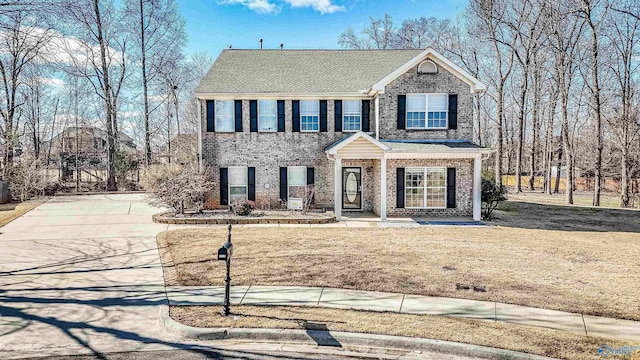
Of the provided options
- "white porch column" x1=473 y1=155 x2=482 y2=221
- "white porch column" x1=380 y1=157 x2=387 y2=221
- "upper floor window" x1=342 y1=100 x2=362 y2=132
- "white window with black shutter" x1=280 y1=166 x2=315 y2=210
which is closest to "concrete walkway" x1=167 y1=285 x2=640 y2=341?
"white porch column" x1=380 y1=157 x2=387 y2=221

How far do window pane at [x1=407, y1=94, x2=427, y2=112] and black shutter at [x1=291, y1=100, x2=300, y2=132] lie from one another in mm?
4797

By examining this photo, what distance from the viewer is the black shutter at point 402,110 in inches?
707

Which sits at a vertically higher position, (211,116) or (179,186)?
(211,116)

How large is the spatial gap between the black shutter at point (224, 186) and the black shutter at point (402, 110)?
782 centimetres

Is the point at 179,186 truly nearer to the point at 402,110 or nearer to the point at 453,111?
the point at 402,110

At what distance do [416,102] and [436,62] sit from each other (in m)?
1.81

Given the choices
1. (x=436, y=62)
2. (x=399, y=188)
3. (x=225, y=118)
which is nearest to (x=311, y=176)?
(x=399, y=188)

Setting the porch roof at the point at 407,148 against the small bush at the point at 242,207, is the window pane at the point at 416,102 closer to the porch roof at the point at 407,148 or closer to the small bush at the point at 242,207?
the porch roof at the point at 407,148

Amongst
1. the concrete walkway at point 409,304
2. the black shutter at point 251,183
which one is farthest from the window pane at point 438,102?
the concrete walkway at point 409,304

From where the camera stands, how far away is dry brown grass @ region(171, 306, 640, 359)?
5.71 m

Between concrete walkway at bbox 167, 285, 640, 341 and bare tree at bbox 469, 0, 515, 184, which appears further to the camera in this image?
bare tree at bbox 469, 0, 515, 184

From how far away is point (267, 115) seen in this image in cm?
1878

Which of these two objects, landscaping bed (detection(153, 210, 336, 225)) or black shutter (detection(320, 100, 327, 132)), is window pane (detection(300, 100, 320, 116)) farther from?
landscaping bed (detection(153, 210, 336, 225))

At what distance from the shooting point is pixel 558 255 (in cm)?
1105
